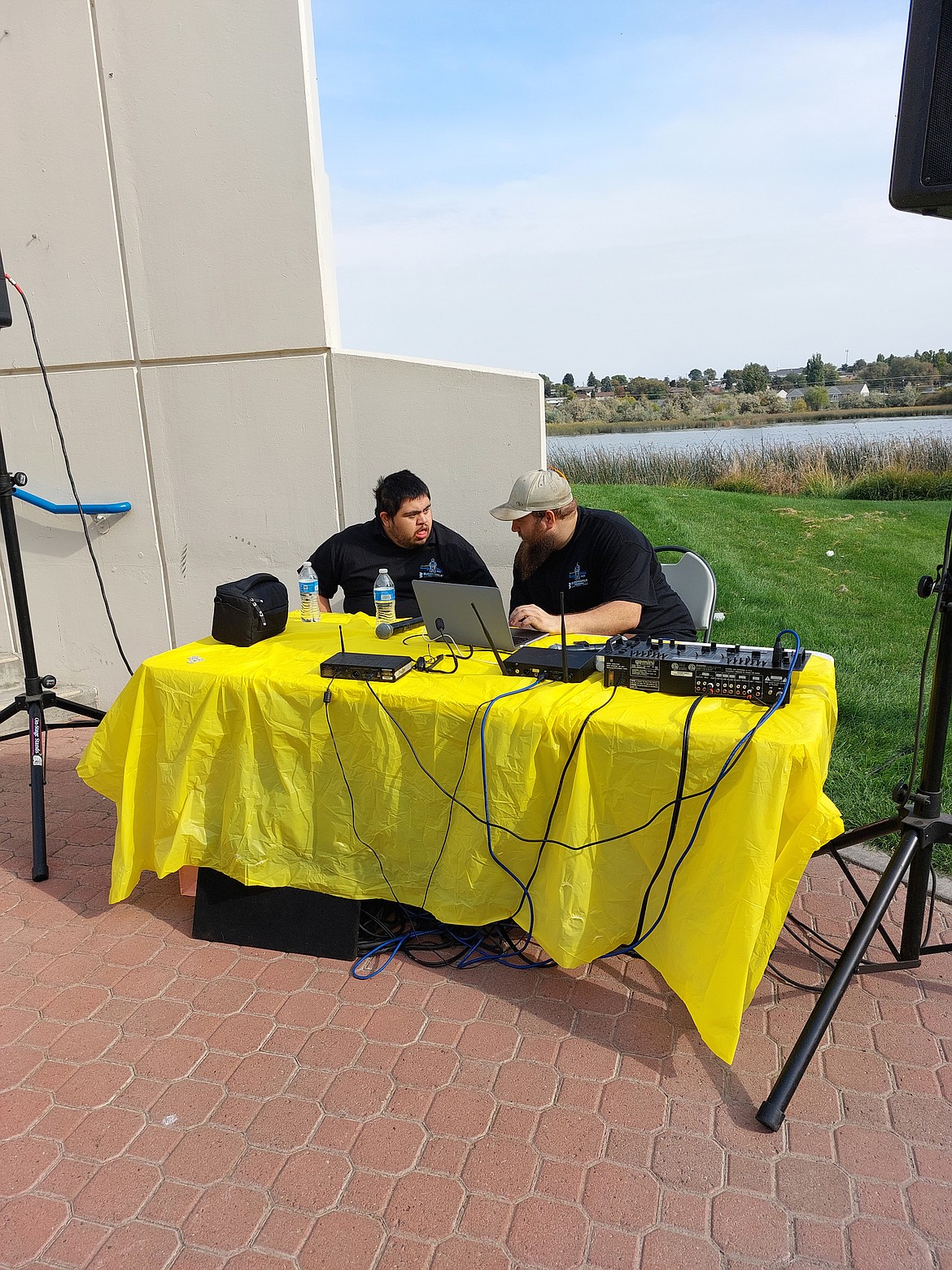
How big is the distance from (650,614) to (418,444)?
1.54 meters

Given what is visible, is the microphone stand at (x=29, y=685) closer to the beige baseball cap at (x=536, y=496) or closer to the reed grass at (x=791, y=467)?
the beige baseball cap at (x=536, y=496)

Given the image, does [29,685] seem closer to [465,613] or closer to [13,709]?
[13,709]

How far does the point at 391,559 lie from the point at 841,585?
504 cm

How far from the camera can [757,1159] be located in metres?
1.95

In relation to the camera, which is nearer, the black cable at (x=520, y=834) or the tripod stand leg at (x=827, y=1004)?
the tripod stand leg at (x=827, y=1004)

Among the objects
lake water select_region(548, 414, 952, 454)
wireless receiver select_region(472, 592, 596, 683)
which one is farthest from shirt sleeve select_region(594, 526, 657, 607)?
lake water select_region(548, 414, 952, 454)

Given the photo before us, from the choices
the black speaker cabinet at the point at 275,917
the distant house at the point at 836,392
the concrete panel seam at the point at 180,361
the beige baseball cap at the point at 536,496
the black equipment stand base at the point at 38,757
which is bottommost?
the black speaker cabinet at the point at 275,917

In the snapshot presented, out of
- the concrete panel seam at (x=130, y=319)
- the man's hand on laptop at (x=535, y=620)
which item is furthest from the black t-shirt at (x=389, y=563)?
the concrete panel seam at (x=130, y=319)

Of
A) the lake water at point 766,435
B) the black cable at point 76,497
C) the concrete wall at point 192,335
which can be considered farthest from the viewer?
the lake water at point 766,435

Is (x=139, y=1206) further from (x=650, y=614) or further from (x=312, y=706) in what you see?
(x=650, y=614)

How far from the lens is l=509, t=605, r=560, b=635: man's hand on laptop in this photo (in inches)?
120

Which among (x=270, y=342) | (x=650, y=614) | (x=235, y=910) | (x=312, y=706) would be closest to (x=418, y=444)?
(x=270, y=342)

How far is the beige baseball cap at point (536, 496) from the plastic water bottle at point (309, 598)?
31.6 inches

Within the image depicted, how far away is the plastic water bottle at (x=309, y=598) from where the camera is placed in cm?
344
